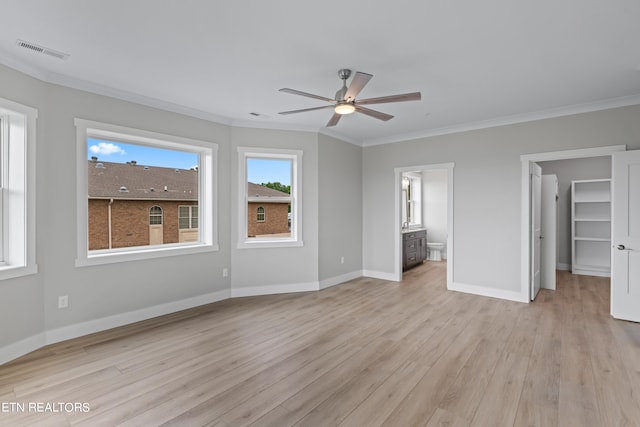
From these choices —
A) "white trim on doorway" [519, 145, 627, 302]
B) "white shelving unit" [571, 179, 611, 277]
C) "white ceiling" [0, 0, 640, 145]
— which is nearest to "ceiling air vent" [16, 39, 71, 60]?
"white ceiling" [0, 0, 640, 145]

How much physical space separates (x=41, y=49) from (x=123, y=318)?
282cm

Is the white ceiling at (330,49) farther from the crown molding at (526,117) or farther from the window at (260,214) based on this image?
the window at (260,214)

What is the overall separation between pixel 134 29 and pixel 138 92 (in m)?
1.44

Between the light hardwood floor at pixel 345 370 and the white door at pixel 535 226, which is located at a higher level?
the white door at pixel 535 226

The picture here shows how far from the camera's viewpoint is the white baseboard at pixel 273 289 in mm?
4848

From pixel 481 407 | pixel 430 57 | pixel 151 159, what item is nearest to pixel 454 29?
pixel 430 57

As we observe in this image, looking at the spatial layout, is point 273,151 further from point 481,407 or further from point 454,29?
point 481,407

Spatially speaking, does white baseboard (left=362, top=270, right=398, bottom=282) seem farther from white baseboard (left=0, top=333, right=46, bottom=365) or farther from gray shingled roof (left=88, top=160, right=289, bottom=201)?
white baseboard (left=0, top=333, right=46, bottom=365)

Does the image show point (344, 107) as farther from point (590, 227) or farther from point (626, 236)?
point (590, 227)

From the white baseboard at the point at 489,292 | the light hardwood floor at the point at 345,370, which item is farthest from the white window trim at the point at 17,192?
the white baseboard at the point at 489,292

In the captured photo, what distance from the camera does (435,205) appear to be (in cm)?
861

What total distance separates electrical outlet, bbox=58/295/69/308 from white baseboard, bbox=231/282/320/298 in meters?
2.04

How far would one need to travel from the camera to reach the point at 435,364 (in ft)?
9.11

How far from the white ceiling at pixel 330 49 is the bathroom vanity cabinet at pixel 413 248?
3.38m
